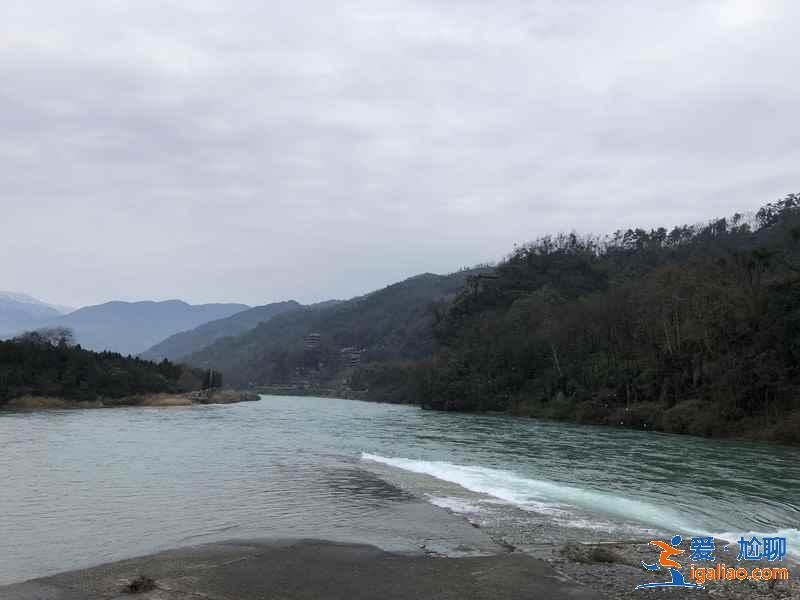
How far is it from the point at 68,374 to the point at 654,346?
8525 cm

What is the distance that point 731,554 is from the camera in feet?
51.1

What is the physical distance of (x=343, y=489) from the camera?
982 inches

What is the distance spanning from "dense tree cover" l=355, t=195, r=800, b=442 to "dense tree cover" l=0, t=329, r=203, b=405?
2094 inches

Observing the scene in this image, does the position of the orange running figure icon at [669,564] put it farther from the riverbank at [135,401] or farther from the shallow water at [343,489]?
the riverbank at [135,401]

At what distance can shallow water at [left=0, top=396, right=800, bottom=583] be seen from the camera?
17.3 meters

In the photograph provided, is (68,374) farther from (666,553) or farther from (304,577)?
(666,553)

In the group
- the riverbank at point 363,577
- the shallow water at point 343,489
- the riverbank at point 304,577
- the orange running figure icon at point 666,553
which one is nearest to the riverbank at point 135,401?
the shallow water at point 343,489

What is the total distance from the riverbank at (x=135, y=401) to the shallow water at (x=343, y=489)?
Result: 47.6m

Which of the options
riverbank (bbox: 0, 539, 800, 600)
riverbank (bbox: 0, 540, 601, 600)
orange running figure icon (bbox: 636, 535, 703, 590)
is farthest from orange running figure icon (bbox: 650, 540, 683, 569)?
riverbank (bbox: 0, 540, 601, 600)

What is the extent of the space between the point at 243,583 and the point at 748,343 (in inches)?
2348

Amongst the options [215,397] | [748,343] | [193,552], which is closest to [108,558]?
[193,552]

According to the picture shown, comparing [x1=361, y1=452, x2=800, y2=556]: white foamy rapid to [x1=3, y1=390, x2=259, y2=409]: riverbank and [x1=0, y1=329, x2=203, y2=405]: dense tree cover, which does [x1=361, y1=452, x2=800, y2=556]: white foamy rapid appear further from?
[x1=0, y1=329, x2=203, y2=405]: dense tree cover

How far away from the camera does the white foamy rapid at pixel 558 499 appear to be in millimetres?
19031

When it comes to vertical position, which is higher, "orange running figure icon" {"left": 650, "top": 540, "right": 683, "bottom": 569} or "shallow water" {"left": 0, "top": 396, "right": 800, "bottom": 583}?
"orange running figure icon" {"left": 650, "top": 540, "right": 683, "bottom": 569}
